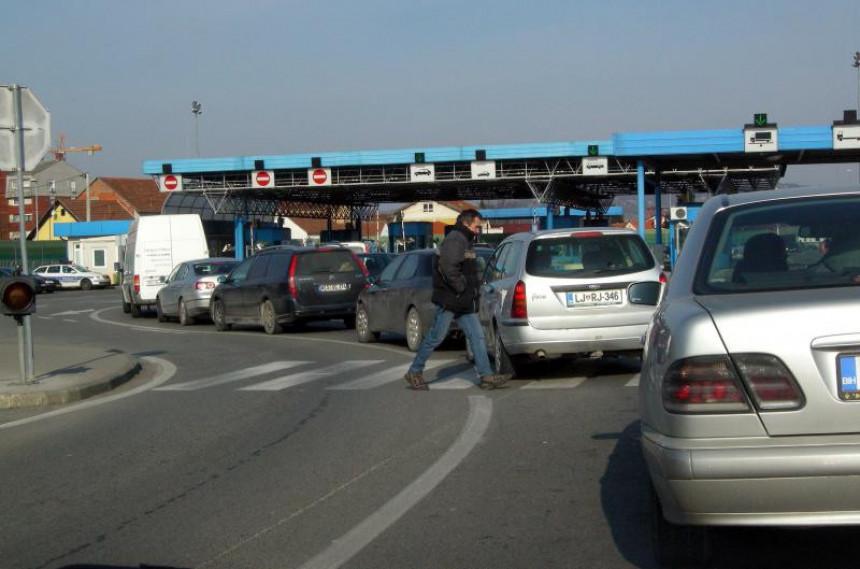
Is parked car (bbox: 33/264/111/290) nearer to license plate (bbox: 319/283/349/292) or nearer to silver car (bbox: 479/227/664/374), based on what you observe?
license plate (bbox: 319/283/349/292)

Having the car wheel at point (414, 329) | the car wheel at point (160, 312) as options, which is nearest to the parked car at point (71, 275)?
the car wheel at point (160, 312)

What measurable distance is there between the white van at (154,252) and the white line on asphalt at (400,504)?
23061mm

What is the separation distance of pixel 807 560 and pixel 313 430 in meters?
5.29

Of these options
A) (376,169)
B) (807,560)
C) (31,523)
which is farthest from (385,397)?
(376,169)

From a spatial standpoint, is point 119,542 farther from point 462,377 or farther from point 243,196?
point 243,196

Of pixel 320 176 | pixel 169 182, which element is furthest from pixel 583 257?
pixel 169 182

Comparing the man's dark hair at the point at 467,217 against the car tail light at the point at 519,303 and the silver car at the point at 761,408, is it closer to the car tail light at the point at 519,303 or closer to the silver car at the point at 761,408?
the car tail light at the point at 519,303

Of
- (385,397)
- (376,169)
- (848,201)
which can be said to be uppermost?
(376,169)

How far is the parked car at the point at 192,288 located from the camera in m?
26.5

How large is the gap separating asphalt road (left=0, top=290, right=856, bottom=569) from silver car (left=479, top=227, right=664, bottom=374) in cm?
47

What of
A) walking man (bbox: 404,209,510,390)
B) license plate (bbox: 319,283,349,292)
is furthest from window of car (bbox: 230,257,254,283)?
walking man (bbox: 404,209,510,390)

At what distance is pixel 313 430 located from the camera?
969 cm

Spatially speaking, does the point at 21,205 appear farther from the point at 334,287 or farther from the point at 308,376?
the point at 334,287

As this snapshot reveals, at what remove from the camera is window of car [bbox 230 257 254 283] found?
76.6 ft
